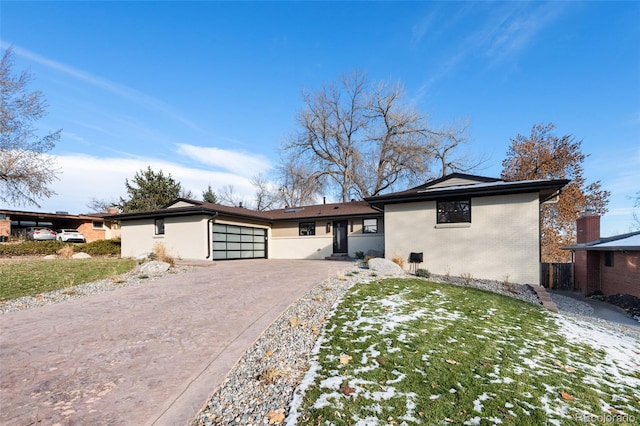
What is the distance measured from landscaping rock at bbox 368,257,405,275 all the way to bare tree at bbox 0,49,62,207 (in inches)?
734

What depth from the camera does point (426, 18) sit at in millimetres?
11773

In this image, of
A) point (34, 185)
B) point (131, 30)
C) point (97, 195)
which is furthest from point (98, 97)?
point (97, 195)

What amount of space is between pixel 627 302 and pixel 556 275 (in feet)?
16.0

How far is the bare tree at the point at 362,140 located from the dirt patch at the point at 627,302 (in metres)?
16.8

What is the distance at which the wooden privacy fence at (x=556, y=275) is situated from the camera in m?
15.3

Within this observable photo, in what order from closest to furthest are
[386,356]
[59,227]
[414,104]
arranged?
1. [386,356]
2. [414,104]
3. [59,227]

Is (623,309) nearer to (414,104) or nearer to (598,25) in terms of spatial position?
(598,25)

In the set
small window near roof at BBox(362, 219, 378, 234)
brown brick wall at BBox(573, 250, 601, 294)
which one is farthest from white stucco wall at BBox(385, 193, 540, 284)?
brown brick wall at BBox(573, 250, 601, 294)

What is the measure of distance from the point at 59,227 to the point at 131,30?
2788cm

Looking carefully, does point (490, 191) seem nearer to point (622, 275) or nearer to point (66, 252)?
point (622, 275)

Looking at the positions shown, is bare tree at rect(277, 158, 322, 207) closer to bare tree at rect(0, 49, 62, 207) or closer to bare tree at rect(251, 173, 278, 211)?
bare tree at rect(251, 173, 278, 211)

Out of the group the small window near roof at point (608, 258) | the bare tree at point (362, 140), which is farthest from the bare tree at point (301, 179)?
the small window near roof at point (608, 258)

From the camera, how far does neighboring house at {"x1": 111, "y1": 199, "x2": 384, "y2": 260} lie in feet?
51.5

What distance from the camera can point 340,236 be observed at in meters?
18.6
